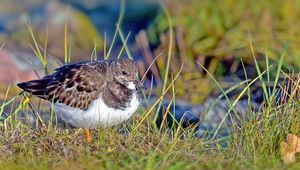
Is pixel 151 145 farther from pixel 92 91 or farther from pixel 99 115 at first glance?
pixel 92 91

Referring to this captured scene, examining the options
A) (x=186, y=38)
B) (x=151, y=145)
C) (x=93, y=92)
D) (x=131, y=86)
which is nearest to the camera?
(x=151, y=145)

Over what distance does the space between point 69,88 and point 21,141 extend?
68 cm

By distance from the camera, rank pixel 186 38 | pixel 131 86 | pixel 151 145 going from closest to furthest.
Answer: pixel 151 145
pixel 131 86
pixel 186 38

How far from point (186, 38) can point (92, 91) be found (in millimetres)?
4613

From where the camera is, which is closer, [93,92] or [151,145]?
[151,145]

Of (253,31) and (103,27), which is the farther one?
(103,27)

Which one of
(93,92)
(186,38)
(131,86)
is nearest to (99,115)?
(93,92)

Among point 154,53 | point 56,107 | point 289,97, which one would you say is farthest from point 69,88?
point 154,53

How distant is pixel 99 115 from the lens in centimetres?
771

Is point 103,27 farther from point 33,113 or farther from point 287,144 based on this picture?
point 287,144

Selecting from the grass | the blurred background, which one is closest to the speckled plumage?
the grass

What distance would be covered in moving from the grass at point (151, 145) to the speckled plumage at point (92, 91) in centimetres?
16

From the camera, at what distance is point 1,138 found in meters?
7.68

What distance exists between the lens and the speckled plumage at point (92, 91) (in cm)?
777
